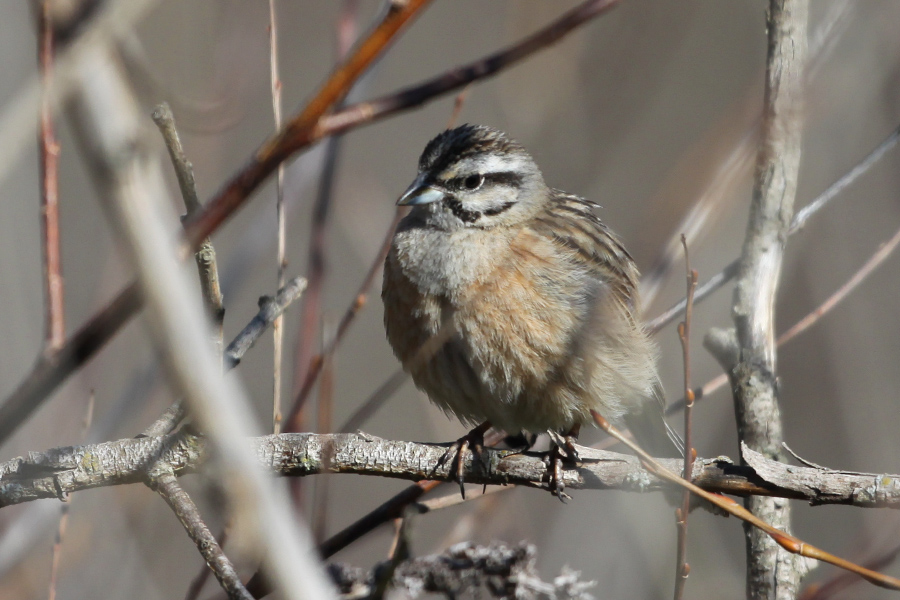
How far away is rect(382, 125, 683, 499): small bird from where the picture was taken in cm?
404

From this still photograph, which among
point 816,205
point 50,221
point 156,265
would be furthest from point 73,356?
point 816,205

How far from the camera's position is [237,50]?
4.28m

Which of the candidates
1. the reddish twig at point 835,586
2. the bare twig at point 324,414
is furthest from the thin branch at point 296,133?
the reddish twig at point 835,586

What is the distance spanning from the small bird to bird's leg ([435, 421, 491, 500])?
0.01 meters

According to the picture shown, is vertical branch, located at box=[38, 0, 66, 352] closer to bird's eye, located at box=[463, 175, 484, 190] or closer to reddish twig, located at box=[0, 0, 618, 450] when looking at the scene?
reddish twig, located at box=[0, 0, 618, 450]

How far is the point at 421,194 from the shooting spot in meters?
4.40

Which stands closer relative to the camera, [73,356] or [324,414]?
[73,356]

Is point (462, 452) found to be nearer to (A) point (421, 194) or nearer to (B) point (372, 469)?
(B) point (372, 469)

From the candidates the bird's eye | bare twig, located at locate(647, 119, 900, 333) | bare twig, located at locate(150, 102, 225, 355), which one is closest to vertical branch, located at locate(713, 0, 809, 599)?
bare twig, located at locate(647, 119, 900, 333)

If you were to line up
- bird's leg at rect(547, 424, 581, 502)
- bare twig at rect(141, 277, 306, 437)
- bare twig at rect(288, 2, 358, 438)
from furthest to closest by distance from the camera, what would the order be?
bird's leg at rect(547, 424, 581, 502), bare twig at rect(288, 2, 358, 438), bare twig at rect(141, 277, 306, 437)

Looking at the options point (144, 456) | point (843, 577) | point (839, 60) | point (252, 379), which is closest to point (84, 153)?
point (144, 456)

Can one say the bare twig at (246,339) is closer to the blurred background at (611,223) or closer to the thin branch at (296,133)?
the blurred background at (611,223)

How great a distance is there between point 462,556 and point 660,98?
647cm

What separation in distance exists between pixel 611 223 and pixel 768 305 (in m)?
3.91
